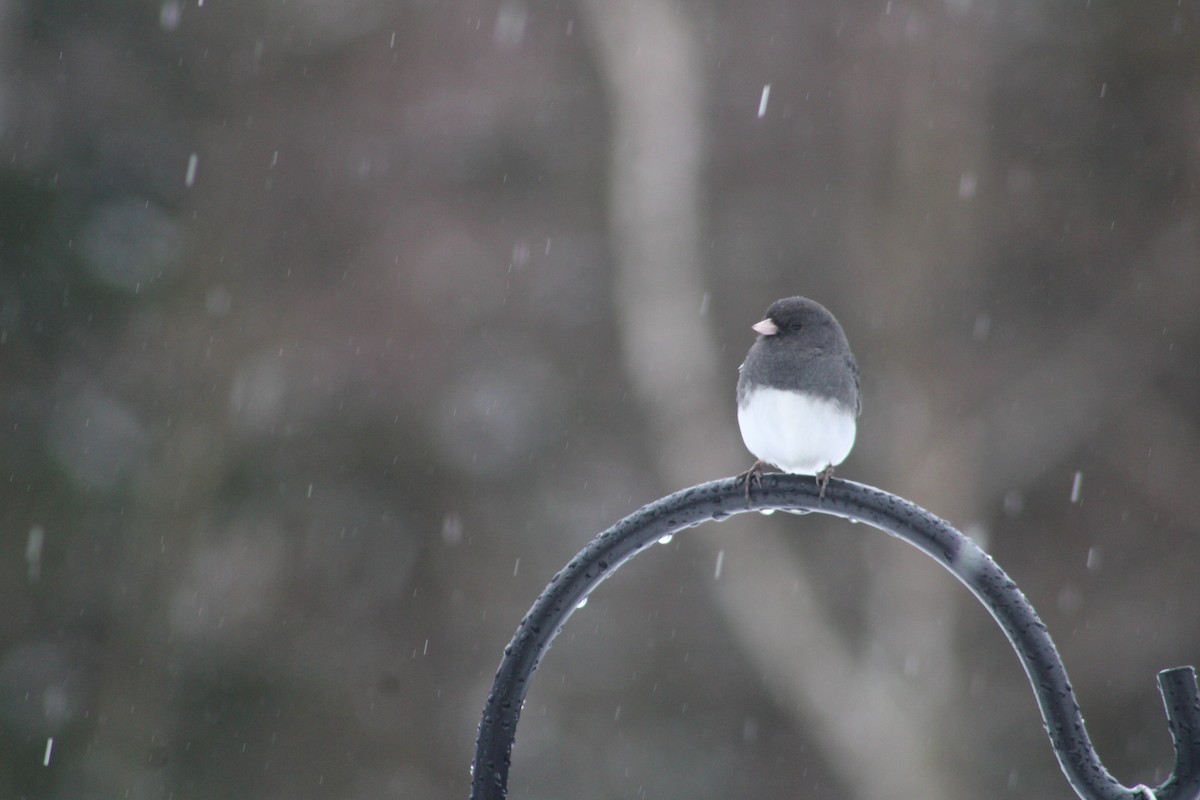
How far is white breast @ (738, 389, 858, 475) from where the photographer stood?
1.84 metres

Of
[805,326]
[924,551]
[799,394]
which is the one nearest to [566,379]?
[805,326]

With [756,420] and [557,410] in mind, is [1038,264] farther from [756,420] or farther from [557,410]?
[756,420]

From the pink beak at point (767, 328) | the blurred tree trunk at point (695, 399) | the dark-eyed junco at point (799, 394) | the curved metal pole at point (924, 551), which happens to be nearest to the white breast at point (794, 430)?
the dark-eyed junco at point (799, 394)

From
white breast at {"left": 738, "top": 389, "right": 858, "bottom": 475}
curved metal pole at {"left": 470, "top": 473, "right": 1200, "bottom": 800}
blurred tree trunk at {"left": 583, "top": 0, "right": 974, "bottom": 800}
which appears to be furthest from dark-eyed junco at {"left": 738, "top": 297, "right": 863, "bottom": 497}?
blurred tree trunk at {"left": 583, "top": 0, "right": 974, "bottom": 800}

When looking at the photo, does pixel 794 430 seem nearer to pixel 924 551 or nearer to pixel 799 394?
pixel 799 394

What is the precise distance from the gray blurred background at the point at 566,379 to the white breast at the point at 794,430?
3982 mm

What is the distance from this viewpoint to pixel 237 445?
19.1ft

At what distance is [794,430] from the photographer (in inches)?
72.9

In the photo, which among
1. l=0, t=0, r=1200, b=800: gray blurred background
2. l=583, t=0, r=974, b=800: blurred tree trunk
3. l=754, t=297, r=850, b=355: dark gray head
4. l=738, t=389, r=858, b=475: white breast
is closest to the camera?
l=738, t=389, r=858, b=475: white breast

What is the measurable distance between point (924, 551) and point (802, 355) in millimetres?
669

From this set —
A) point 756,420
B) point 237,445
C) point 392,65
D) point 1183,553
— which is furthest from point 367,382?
point 756,420

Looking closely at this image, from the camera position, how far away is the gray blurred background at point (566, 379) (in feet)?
18.4

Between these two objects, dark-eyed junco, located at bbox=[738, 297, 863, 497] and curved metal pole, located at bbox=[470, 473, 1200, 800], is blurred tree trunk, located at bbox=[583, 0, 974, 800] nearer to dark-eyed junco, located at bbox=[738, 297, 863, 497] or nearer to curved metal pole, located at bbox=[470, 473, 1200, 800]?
dark-eyed junco, located at bbox=[738, 297, 863, 497]

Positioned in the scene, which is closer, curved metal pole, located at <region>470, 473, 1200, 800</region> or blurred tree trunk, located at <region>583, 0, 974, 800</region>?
curved metal pole, located at <region>470, 473, 1200, 800</region>
